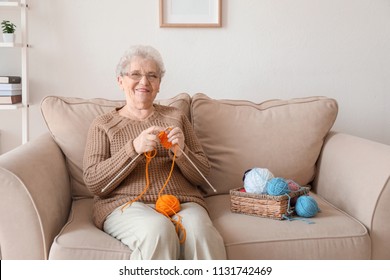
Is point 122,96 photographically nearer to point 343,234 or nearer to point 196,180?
point 196,180

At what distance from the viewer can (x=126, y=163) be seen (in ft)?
5.74

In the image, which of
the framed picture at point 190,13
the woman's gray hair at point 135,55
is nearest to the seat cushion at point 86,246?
the woman's gray hair at point 135,55

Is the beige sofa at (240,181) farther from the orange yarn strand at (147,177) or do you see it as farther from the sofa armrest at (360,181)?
the orange yarn strand at (147,177)

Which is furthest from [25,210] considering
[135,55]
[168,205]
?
[135,55]

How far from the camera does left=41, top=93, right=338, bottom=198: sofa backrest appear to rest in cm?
213

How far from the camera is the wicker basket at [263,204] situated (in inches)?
70.4

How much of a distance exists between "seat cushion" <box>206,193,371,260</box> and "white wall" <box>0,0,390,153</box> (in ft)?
3.31

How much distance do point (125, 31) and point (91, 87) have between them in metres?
0.33

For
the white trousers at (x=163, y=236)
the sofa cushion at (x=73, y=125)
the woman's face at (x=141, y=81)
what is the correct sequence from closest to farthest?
the white trousers at (x=163, y=236)
the woman's face at (x=141, y=81)
the sofa cushion at (x=73, y=125)

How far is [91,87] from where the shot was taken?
2.57m

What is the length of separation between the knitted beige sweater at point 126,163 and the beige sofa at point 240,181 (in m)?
0.12

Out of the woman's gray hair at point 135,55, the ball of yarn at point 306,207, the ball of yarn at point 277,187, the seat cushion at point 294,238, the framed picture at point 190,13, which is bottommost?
the seat cushion at point 294,238
